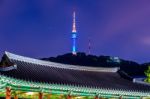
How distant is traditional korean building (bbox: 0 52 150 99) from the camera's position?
88.1ft

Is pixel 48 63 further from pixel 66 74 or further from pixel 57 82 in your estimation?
pixel 57 82

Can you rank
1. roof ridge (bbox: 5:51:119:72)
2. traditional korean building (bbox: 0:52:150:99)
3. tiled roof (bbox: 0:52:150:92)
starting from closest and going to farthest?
traditional korean building (bbox: 0:52:150:99), tiled roof (bbox: 0:52:150:92), roof ridge (bbox: 5:51:119:72)

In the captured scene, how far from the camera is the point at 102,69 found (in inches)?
1663

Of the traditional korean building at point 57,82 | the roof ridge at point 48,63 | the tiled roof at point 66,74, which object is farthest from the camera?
the roof ridge at point 48,63

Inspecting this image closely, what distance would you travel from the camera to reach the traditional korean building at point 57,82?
26.8 m

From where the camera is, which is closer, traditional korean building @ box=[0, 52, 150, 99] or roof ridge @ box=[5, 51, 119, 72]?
traditional korean building @ box=[0, 52, 150, 99]

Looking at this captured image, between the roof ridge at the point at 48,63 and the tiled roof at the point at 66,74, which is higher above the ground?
the roof ridge at the point at 48,63

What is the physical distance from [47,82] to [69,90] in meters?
2.84

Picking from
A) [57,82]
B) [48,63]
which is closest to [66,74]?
[48,63]

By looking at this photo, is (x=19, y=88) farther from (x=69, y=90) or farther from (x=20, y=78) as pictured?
(x=69, y=90)

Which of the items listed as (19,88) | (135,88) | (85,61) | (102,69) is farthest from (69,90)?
(85,61)

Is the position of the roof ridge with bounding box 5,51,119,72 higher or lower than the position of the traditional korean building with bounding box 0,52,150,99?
higher

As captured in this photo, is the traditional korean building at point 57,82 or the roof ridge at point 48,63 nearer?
the traditional korean building at point 57,82

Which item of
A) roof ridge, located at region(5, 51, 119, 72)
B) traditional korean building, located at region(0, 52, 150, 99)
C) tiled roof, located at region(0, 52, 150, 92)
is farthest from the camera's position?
roof ridge, located at region(5, 51, 119, 72)
